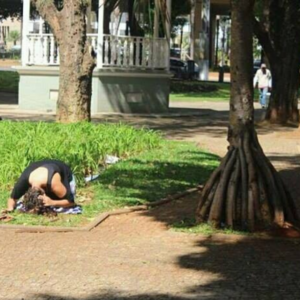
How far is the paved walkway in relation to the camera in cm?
613

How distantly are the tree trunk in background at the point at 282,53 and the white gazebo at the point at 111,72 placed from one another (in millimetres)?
3655

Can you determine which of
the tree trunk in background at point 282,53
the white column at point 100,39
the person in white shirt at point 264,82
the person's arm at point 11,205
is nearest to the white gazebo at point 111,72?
the white column at point 100,39

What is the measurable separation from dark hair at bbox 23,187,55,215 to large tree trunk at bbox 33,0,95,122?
24.6 feet

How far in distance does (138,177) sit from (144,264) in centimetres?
445

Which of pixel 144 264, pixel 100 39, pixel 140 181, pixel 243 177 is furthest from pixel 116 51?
pixel 144 264

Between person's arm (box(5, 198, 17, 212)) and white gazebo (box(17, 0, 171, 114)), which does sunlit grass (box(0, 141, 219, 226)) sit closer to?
person's arm (box(5, 198, 17, 212))

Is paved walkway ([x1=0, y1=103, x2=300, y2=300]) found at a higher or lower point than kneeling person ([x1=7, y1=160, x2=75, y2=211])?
lower

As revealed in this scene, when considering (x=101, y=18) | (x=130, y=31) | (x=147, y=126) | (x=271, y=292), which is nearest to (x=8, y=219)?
(x=271, y=292)

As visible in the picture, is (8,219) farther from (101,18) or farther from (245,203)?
(101,18)

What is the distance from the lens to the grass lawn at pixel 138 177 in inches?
371

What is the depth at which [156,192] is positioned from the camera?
10.5 m

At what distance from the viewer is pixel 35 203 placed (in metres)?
8.73

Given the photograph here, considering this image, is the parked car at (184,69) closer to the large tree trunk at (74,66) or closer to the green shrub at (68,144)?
the large tree trunk at (74,66)

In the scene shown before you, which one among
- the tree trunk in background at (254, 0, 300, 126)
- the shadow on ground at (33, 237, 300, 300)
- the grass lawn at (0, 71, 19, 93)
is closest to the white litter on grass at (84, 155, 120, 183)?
the shadow on ground at (33, 237, 300, 300)
